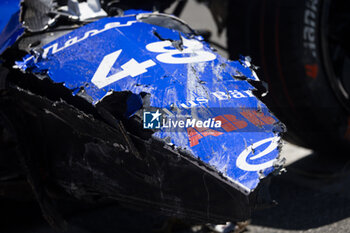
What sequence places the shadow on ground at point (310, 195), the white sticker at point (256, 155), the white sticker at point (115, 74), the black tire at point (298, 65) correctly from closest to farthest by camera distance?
the white sticker at point (256, 155)
the white sticker at point (115, 74)
the shadow on ground at point (310, 195)
the black tire at point (298, 65)

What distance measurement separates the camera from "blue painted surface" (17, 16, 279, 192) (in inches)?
66.8

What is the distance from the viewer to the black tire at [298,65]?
273cm

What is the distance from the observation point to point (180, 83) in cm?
189

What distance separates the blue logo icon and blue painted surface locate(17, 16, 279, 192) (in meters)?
0.03

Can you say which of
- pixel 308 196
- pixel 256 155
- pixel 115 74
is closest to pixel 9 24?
pixel 115 74

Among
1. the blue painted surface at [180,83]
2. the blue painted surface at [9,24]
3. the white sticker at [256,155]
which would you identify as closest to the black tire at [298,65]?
the blue painted surface at [180,83]

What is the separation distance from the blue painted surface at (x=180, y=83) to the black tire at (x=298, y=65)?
745mm

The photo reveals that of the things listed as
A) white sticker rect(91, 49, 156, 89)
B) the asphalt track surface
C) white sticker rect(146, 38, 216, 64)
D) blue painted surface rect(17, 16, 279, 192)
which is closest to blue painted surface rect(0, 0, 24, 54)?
blue painted surface rect(17, 16, 279, 192)

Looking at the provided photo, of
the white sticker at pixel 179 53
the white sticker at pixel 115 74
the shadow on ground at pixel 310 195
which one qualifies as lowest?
the shadow on ground at pixel 310 195

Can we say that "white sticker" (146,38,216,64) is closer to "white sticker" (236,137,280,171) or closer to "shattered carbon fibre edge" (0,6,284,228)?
"shattered carbon fibre edge" (0,6,284,228)

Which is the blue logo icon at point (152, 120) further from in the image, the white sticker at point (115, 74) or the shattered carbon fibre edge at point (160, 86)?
the white sticker at point (115, 74)

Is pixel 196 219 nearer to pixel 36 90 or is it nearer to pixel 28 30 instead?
pixel 36 90

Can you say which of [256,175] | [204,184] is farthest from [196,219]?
[256,175]

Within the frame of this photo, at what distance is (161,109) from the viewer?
1784mm
